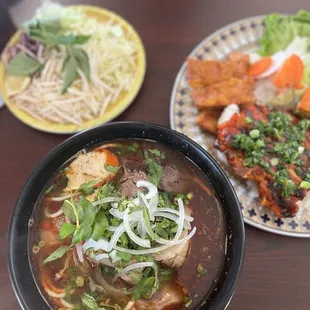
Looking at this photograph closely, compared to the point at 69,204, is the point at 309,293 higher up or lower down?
lower down

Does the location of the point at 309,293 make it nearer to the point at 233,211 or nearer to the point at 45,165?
the point at 233,211

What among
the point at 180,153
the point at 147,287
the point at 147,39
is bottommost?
the point at 147,287

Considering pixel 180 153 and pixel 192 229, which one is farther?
pixel 180 153

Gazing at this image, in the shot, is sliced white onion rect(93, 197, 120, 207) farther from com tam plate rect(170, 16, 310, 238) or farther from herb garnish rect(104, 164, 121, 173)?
com tam plate rect(170, 16, 310, 238)

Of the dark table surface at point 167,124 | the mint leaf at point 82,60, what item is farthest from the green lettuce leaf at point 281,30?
the mint leaf at point 82,60

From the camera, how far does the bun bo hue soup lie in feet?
3.66

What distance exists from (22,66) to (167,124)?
755 millimetres

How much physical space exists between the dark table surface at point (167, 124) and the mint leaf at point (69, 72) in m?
0.25

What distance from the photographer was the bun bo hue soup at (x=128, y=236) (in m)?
1.12

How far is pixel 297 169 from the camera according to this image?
1558 mm

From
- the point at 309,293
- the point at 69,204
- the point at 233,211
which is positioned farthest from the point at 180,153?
the point at 309,293

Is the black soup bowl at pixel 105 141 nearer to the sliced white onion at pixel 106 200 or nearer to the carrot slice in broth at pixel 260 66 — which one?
the sliced white onion at pixel 106 200

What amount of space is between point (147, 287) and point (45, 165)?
51 cm

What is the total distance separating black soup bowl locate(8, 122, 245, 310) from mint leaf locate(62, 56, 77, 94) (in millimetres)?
599
